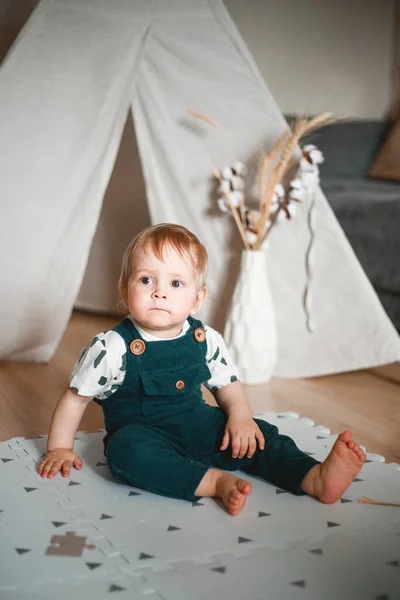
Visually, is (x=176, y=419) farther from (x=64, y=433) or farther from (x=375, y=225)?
(x=375, y=225)

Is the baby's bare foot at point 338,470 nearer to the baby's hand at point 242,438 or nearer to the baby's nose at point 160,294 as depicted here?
the baby's hand at point 242,438

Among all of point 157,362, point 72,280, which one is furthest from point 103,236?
point 157,362

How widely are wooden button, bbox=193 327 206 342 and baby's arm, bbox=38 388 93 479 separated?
228mm

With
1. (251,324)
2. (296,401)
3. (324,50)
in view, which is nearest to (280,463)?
(296,401)

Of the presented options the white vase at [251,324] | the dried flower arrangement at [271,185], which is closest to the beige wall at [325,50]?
the dried flower arrangement at [271,185]

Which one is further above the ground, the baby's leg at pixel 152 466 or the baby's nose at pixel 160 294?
the baby's nose at pixel 160 294

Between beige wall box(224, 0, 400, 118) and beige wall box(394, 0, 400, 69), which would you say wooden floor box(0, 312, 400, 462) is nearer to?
beige wall box(224, 0, 400, 118)

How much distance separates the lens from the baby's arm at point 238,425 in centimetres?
133

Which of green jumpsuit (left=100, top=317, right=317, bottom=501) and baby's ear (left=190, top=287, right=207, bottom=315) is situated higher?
baby's ear (left=190, top=287, right=207, bottom=315)

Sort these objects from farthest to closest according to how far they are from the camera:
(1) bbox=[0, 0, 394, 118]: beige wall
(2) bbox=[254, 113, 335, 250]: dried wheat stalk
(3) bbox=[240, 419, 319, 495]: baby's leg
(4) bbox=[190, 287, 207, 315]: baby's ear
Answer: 1. (1) bbox=[0, 0, 394, 118]: beige wall
2. (2) bbox=[254, 113, 335, 250]: dried wheat stalk
3. (4) bbox=[190, 287, 207, 315]: baby's ear
4. (3) bbox=[240, 419, 319, 495]: baby's leg

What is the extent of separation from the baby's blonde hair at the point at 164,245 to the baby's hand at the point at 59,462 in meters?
0.30

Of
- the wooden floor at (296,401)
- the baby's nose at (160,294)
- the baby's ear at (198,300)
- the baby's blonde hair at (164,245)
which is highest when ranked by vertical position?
the baby's blonde hair at (164,245)

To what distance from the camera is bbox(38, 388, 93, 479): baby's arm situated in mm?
1327

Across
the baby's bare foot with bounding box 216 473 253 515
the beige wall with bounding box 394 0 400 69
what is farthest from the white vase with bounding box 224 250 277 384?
the beige wall with bounding box 394 0 400 69
